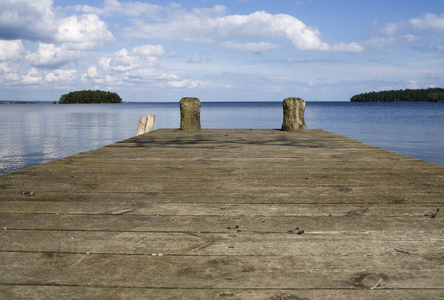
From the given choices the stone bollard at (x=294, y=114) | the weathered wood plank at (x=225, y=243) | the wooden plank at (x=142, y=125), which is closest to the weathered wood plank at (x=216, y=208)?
the weathered wood plank at (x=225, y=243)

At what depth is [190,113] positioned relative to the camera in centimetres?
1038

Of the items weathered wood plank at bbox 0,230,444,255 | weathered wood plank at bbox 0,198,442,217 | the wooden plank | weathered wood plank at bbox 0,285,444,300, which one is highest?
the wooden plank

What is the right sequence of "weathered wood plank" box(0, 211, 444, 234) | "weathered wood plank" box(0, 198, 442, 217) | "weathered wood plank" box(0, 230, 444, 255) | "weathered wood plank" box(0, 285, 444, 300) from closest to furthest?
"weathered wood plank" box(0, 285, 444, 300) → "weathered wood plank" box(0, 230, 444, 255) → "weathered wood plank" box(0, 211, 444, 234) → "weathered wood plank" box(0, 198, 442, 217)

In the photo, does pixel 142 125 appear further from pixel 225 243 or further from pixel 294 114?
pixel 225 243

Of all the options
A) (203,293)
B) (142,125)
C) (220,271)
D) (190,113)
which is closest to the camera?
(203,293)

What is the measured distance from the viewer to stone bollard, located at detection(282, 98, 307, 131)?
995 centimetres

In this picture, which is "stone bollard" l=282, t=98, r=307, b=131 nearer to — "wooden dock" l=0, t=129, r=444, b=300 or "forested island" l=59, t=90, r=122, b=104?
"wooden dock" l=0, t=129, r=444, b=300

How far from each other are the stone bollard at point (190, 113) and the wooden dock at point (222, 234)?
603cm

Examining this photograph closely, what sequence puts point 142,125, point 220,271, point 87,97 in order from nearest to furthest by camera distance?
point 220,271
point 142,125
point 87,97

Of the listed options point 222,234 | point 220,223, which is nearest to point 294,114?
point 220,223

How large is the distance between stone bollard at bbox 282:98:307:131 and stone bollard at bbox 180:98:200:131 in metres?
2.40

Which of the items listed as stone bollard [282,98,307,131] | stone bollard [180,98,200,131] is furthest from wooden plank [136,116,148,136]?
stone bollard [282,98,307,131]

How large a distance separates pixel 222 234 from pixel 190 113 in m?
8.37

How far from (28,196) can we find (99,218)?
3.25ft
